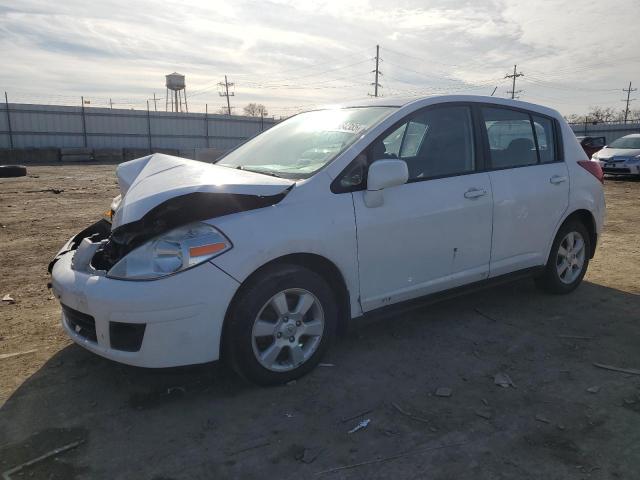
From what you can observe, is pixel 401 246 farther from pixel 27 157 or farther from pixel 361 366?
pixel 27 157

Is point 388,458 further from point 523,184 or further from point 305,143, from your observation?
point 523,184

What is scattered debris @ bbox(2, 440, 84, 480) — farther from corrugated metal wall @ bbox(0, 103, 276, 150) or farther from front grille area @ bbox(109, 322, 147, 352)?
corrugated metal wall @ bbox(0, 103, 276, 150)

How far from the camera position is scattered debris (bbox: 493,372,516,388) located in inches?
123

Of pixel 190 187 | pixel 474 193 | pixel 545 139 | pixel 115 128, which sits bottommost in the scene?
pixel 474 193

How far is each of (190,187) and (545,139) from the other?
3284 millimetres

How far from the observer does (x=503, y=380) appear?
10.5 feet

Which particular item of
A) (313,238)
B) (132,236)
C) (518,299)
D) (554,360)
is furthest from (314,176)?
(518,299)

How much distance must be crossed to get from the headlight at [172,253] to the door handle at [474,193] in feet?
6.18

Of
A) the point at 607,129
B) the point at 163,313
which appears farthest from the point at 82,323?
the point at 607,129

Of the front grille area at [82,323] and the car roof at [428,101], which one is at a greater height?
the car roof at [428,101]

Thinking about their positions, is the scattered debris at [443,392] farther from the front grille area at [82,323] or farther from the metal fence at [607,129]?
the metal fence at [607,129]

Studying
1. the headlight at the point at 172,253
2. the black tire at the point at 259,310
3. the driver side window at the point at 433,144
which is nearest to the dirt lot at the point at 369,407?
the black tire at the point at 259,310

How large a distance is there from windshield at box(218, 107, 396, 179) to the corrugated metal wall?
2870cm

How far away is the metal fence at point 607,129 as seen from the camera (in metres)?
35.9
